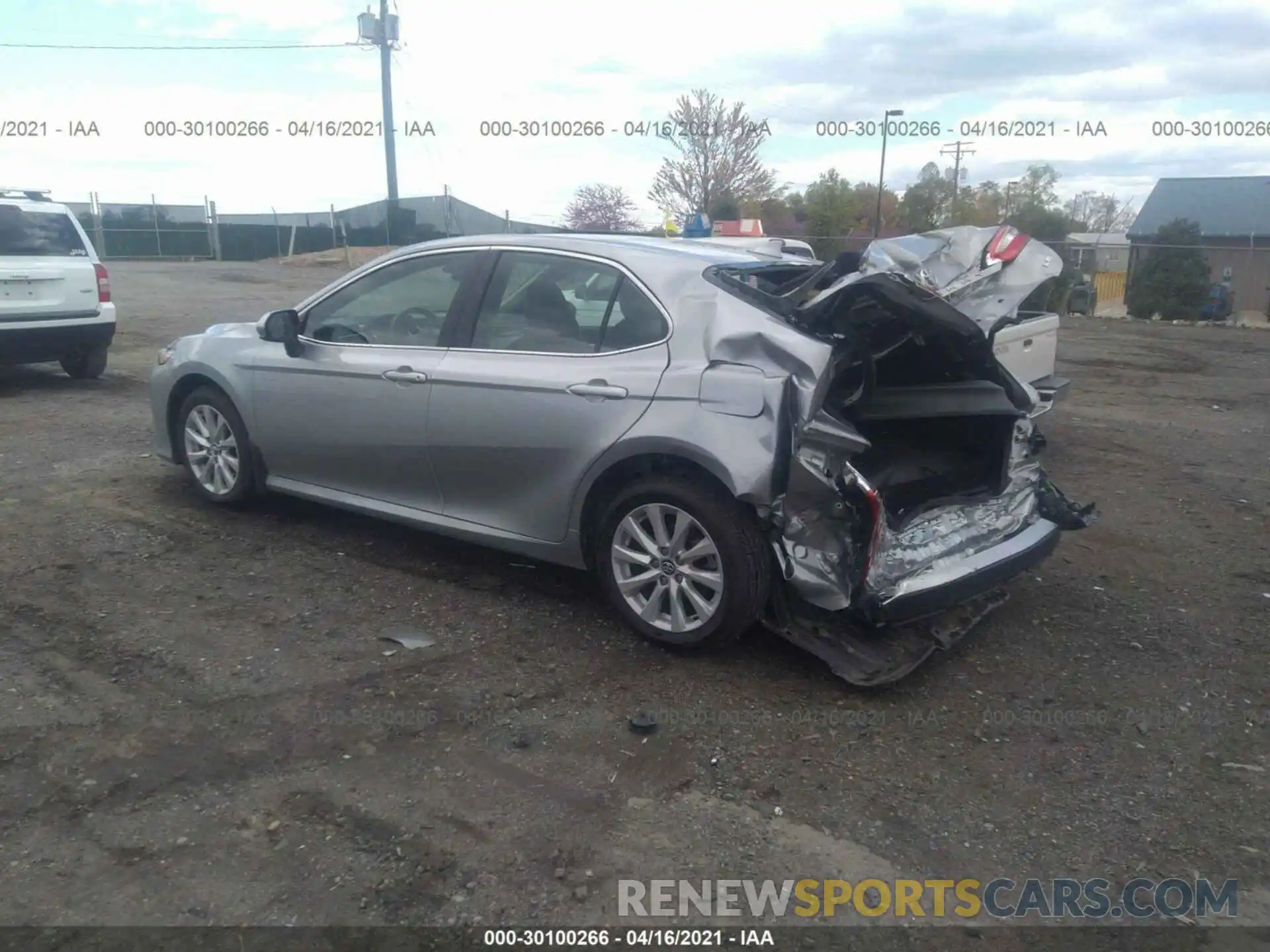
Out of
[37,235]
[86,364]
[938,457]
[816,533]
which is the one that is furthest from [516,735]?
→ [86,364]

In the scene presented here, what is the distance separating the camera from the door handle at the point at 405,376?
505 centimetres

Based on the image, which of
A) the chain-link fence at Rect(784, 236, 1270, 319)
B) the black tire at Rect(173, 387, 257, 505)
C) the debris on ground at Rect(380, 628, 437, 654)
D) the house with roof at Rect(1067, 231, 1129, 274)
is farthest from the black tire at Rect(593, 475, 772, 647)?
the house with roof at Rect(1067, 231, 1129, 274)

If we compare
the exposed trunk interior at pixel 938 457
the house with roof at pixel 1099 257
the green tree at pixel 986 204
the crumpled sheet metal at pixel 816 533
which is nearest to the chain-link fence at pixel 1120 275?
the house with roof at pixel 1099 257

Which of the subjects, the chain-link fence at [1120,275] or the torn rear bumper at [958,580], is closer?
the torn rear bumper at [958,580]

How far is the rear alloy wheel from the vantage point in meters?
5.95

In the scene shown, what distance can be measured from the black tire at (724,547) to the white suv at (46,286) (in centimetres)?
778

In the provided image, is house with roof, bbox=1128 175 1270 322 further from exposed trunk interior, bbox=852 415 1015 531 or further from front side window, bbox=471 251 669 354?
front side window, bbox=471 251 669 354

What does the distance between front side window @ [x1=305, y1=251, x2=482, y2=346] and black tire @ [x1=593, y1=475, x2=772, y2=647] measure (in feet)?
4.85

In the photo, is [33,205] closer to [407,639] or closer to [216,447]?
[216,447]

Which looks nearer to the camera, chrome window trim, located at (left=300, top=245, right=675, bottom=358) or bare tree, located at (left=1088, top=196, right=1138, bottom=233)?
chrome window trim, located at (left=300, top=245, right=675, bottom=358)

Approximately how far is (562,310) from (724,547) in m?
1.39

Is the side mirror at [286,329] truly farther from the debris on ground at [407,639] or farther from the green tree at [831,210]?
the green tree at [831,210]

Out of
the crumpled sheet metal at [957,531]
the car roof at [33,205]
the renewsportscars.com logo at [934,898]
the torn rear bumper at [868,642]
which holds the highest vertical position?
the car roof at [33,205]

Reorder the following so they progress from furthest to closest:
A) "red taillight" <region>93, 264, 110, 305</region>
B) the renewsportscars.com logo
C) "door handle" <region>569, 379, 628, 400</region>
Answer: "red taillight" <region>93, 264, 110, 305</region> < "door handle" <region>569, 379, 628, 400</region> < the renewsportscars.com logo
